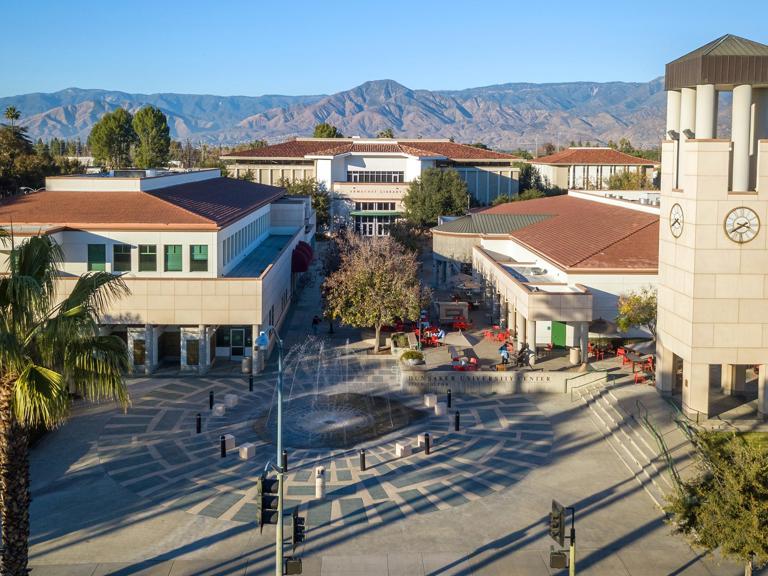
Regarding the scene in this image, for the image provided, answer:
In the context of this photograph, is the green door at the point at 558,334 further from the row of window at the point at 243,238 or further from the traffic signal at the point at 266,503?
the traffic signal at the point at 266,503

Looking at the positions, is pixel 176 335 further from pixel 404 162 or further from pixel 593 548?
pixel 404 162

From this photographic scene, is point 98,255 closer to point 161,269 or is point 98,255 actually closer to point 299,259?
point 161,269

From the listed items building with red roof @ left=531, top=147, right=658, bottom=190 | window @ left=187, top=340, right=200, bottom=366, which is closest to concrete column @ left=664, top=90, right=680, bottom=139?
window @ left=187, top=340, right=200, bottom=366

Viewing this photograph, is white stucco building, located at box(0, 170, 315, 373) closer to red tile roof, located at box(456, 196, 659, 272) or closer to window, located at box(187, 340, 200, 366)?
window, located at box(187, 340, 200, 366)

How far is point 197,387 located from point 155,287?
5557 mm

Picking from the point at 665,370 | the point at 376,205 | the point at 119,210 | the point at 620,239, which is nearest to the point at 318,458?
the point at 665,370

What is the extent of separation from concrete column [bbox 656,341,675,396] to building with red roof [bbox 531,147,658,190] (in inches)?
3764

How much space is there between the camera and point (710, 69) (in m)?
32.4

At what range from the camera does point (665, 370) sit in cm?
3612

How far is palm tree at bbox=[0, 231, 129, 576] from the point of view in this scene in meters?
16.8

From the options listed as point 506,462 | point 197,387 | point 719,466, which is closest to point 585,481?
point 506,462

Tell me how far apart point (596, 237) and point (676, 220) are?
18.3 meters

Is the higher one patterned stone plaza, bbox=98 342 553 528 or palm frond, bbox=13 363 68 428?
palm frond, bbox=13 363 68 428

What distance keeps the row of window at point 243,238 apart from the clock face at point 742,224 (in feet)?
84.3
